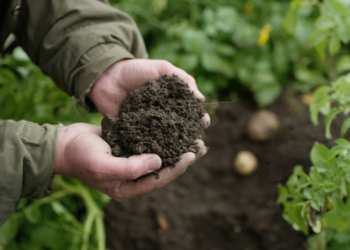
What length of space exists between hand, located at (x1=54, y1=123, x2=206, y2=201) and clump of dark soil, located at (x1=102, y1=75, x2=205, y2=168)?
49 millimetres

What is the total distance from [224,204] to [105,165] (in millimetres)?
1414

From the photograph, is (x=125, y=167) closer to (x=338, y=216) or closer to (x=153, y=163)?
(x=153, y=163)

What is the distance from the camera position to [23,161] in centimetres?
117

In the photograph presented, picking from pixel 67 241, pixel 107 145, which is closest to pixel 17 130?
pixel 107 145

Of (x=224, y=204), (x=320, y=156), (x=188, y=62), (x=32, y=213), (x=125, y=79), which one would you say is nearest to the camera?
(x=320, y=156)

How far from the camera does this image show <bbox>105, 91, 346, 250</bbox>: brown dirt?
6.65 ft

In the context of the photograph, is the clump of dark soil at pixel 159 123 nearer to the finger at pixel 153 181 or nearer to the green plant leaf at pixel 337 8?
the finger at pixel 153 181

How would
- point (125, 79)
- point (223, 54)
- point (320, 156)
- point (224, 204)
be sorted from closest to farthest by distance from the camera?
point (320, 156)
point (125, 79)
point (224, 204)
point (223, 54)

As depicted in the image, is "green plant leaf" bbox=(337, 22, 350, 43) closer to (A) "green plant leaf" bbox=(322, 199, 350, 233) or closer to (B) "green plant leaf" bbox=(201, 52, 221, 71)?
(A) "green plant leaf" bbox=(322, 199, 350, 233)

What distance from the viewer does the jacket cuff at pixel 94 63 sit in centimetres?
155

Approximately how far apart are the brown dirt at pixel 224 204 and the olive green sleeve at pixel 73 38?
1.07m

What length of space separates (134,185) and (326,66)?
2668 millimetres

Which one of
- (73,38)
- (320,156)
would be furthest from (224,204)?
(73,38)

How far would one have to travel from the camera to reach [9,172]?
3.70 ft
